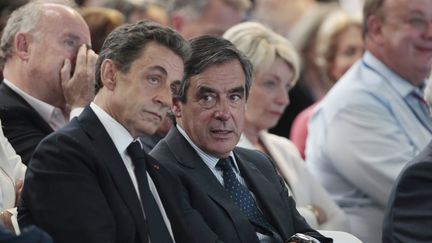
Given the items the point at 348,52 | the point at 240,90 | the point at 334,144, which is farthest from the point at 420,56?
the point at 240,90

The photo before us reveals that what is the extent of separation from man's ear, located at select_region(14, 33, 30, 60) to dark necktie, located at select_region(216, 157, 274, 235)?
991mm

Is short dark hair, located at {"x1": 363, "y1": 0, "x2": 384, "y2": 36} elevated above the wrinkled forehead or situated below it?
below

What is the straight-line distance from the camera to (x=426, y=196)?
15.9ft

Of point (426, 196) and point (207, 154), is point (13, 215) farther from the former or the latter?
point (426, 196)

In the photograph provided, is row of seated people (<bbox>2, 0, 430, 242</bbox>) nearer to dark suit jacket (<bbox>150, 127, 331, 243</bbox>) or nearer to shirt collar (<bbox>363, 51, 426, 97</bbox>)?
shirt collar (<bbox>363, 51, 426, 97</bbox>)

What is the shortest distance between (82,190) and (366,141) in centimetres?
263

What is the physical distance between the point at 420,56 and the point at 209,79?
226 centimetres

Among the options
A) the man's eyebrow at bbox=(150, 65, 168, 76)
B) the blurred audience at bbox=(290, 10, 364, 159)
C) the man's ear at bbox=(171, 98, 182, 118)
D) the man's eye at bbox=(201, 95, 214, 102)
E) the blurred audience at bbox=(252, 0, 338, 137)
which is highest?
the man's eyebrow at bbox=(150, 65, 168, 76)

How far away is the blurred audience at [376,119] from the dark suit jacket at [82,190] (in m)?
2.38

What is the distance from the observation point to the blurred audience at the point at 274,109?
19.2 ft

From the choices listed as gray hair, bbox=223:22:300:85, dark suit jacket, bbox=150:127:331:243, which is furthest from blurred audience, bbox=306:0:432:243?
dark suit jacket, bbox=150:127:331:243

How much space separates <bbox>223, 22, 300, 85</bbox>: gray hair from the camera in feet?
19.2

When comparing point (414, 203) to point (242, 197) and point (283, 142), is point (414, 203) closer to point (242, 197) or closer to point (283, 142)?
point (242, 197)

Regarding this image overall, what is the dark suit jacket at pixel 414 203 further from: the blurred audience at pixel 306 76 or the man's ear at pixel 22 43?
the blurred audience at pixel 306 76
